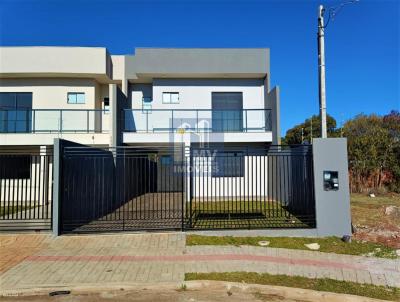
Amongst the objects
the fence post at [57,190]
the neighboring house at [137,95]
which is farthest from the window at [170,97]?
the fence post at [57,190]

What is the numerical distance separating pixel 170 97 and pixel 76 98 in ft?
16.7

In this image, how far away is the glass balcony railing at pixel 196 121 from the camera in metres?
17.5

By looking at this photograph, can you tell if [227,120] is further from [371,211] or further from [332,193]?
[332,193]

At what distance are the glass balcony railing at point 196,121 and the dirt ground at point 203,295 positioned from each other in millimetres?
11938

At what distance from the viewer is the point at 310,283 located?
6.08 m

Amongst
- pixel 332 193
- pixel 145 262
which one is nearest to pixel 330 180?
pixel 332 193

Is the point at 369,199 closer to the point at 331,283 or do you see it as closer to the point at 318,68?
the point at 318,68

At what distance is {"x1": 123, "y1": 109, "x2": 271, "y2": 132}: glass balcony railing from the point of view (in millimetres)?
17531

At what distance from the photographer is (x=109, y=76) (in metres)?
19.3

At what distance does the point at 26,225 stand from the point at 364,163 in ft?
54.7

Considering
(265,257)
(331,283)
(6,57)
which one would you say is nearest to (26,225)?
(265,257)

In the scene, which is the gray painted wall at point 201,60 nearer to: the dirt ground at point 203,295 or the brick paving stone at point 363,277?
the brick paving stone at point 363,277

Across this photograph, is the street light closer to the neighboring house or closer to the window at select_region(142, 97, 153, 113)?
the neighboring house

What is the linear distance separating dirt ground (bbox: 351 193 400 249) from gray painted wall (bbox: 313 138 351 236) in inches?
23.5
